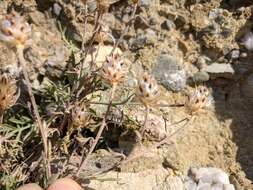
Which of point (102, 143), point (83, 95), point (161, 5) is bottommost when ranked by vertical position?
point (102, 143)

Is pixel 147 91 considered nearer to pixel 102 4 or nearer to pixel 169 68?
pixel 102 4

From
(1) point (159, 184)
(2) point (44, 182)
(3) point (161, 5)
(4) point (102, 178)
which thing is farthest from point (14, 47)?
(3) point (161, 5)

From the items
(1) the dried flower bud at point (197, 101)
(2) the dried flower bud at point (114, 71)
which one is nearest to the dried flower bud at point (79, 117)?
(2) the dried flower bud at point (114, 71)

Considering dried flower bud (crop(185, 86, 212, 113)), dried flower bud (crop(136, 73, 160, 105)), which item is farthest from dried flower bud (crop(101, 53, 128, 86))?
dried flower bud (crop(185, 86, 212, 113))

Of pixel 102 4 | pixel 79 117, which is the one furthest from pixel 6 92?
pixel 102 4

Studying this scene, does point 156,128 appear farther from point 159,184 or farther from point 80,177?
point 80,177

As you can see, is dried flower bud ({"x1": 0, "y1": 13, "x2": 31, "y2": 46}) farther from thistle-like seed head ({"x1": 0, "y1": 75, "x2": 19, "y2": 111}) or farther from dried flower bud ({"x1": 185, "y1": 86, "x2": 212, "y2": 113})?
dried flower bud ({"x1": 185, "y1": 86, "x2": 212, "y2": 113})

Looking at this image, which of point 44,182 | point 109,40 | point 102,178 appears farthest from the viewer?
point 109,40

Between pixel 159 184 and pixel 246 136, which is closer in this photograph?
pixel 159 184

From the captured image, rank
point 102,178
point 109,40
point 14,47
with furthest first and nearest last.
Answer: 1. point 109,40
2. point 102,178
3. point 14,47
